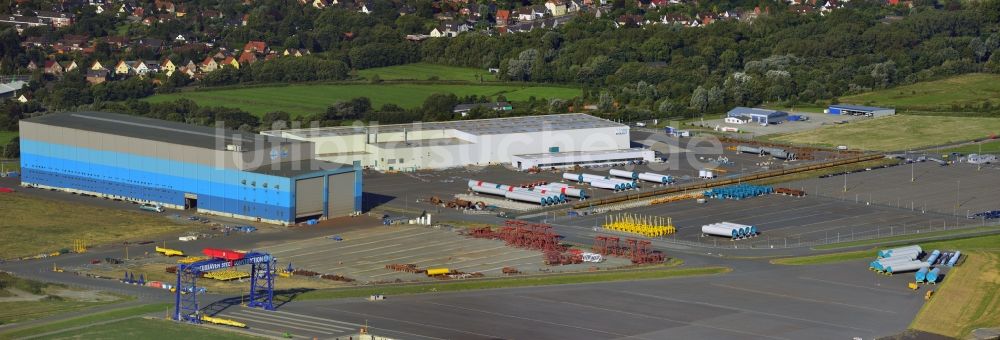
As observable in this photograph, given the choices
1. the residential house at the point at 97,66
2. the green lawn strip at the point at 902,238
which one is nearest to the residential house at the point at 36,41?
the residential house at the point at 97,66

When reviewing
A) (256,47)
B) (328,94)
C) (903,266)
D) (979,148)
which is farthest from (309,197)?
(256,47)

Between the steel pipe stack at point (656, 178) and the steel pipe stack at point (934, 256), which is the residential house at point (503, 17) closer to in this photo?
the steel pipe stack at point (656, 178)

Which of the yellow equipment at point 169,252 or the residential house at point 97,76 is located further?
the residential house at point 97,76

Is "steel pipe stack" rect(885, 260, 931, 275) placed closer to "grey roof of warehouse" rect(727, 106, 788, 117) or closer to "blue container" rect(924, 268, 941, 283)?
"blue container" rect(924, 268, 941, 283)

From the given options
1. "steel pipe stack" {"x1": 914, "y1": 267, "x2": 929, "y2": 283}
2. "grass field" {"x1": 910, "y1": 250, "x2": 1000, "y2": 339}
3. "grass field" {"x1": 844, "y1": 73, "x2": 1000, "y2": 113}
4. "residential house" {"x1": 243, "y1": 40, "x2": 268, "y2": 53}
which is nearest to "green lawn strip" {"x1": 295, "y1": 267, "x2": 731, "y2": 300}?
"steel pipe stack" {"x1": 914, "y1": 267, "x2": 929, "y2": 283}

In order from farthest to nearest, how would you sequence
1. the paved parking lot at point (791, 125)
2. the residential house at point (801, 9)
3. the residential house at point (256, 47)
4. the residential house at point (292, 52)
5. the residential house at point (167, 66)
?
1. the residential house at point (801, 9)
2. the residential house at point (256, 47)
3. the residential house at point (292, 52)
4. the residential house at point (167, 66)
5. the paved parking lot at point (791, 125)

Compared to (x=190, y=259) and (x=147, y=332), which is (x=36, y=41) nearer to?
(x=190, y=259)

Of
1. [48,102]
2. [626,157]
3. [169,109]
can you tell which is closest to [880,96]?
[626,157]

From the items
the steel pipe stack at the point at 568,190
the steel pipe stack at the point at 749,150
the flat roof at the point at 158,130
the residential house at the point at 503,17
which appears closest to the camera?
the flat roof at the point at 158,130
